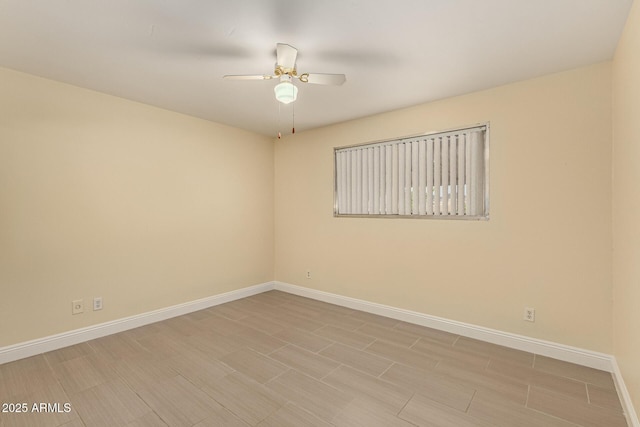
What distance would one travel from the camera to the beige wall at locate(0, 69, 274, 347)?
2.44 m

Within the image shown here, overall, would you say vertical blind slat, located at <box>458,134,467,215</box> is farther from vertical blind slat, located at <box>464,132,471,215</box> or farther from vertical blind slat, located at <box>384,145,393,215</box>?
vertical blind slat, located at <box>384,145,393,215</box>

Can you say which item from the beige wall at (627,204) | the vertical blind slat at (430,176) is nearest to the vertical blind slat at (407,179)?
the vertical blind slat at (430,176)

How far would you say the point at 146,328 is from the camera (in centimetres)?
311

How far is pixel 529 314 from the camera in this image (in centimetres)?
257

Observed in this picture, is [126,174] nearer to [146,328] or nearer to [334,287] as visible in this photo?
[146,328]

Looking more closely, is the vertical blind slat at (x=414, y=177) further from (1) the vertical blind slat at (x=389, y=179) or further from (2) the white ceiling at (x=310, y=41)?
(2) the white ceiling at (x=310, y=41)

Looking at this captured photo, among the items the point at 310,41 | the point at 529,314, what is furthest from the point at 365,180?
the point at 529,314

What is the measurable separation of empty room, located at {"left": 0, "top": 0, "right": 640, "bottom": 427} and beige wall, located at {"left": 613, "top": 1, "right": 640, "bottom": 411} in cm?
3

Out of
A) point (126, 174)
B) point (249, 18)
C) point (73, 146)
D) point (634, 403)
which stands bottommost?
point (634, 403)

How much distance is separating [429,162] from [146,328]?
11.7ft

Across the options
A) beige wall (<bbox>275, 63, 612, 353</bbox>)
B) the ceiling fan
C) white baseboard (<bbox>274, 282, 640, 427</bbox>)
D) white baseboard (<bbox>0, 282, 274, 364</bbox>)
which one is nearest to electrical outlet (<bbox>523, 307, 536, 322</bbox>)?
beige wall (<bbox>275, 63, 612, 353</bbox>)

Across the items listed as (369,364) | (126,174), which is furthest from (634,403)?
(126,174)

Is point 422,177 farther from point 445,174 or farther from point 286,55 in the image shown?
point 286,55

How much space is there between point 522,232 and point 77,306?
419cm
